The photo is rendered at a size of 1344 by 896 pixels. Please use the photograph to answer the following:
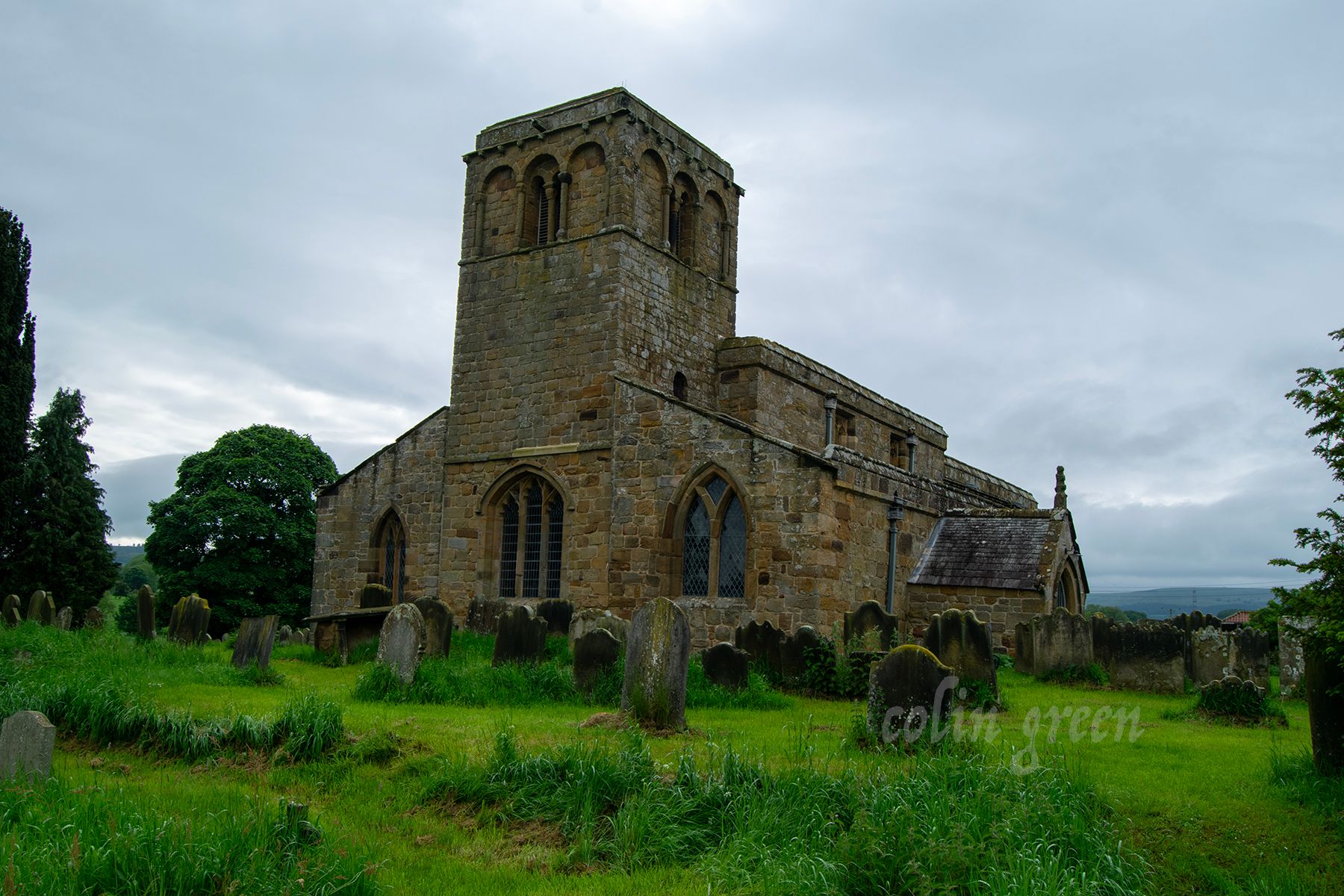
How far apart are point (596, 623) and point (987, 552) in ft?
26.9

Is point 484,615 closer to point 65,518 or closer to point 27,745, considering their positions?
point 27,745

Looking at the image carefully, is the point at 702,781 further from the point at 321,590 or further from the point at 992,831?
the point at 321,590

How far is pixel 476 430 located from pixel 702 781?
46.4 feet

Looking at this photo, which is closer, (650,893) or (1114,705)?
(650,893)

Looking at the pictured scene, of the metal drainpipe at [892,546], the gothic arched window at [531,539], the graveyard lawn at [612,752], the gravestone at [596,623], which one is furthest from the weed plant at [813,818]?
the gothic arched window at [531,539]

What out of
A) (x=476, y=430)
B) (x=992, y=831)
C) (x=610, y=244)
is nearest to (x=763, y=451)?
(x=610, y=244)

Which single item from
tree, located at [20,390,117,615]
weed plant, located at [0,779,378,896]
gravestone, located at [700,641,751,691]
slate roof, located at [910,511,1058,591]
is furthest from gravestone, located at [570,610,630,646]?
tree, located at [20,390,117,615]

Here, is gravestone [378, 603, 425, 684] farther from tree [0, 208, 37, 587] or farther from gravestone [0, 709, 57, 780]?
tree [0, 208, 37, 587]

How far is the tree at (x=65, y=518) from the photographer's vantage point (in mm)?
30312

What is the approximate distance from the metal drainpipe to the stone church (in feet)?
0.16

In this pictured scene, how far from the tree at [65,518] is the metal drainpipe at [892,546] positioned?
82.3 ft

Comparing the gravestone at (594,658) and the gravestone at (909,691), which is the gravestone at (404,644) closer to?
the gravestone at (594,658)

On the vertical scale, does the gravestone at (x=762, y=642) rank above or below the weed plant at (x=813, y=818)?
above

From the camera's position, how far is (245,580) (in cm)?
3064
